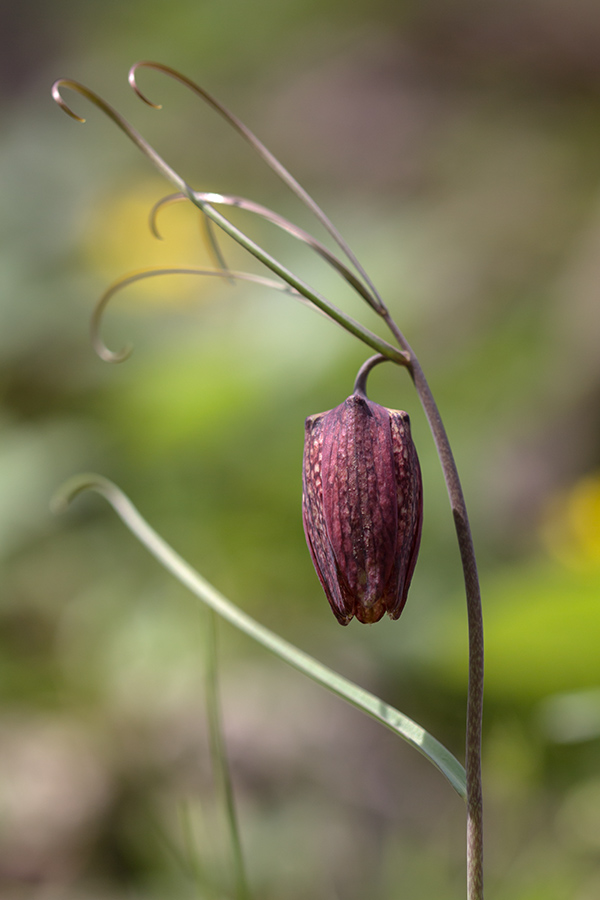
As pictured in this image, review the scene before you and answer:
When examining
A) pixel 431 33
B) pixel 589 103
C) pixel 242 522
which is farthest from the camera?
pixel 431 33

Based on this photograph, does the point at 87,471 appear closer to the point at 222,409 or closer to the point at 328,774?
the point at 222,409

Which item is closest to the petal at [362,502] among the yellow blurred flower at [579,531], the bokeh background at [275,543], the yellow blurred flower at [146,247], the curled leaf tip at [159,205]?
the curled leaf tip at [159,205]

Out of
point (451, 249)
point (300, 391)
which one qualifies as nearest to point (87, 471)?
point (300, 391)

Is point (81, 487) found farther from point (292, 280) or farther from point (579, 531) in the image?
point (579, 531)

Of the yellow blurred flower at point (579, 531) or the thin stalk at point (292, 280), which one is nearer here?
the thin stalk at point (292, 280)

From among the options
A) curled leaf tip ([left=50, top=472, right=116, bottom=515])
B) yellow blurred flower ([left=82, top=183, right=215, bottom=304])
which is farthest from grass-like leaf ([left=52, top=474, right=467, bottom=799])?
yellow blurred flower ([left=82, top=183, right=215, bottom=304])

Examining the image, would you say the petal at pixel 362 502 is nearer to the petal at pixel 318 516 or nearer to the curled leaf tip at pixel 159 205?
the petal at pixel 318 516
